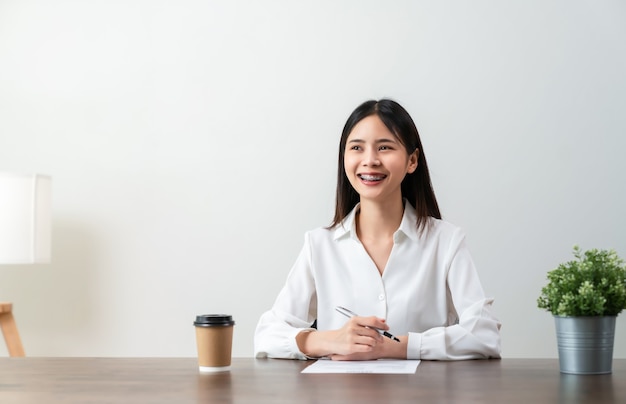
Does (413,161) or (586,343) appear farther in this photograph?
(413,161)

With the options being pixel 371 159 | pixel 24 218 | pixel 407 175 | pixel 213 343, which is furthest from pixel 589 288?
pixel 24 218

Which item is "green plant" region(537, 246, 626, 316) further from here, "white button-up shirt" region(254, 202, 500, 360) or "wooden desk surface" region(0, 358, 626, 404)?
"white button-up shirt" region(254, 202, 500, 360)

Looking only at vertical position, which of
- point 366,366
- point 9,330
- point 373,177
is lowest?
point 9,330

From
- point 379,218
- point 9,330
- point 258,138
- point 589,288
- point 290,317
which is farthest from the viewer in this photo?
point 258,138

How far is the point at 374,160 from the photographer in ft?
7.00

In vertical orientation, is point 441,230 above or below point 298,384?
above

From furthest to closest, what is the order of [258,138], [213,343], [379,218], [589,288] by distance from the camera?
[258,138]
[379,218]
[213,343]
[589,288]

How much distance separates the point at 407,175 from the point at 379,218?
0.61 ft

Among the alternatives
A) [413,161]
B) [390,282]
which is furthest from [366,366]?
[413,161]

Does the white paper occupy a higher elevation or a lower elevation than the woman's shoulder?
lower

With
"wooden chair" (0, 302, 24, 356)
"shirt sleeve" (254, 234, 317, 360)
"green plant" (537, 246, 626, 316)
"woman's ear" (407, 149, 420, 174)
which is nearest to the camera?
"green plant" (537, 246, 626, 316)

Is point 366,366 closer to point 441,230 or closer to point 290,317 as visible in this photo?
point 290,317

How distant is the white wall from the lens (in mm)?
3258

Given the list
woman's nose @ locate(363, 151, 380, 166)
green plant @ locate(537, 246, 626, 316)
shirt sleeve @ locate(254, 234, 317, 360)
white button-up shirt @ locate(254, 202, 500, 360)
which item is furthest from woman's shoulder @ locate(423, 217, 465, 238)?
green plant @ locate(537, 246, 626, 316)
